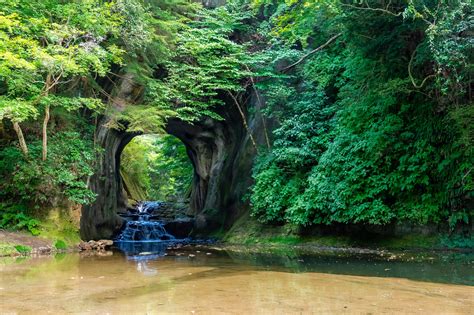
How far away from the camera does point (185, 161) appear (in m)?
31.0

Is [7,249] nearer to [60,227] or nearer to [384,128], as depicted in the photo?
[60,227]

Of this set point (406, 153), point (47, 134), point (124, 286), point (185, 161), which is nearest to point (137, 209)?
point (185, 161)

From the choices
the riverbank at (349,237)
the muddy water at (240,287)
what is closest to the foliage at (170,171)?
the riverbank at (349,237)

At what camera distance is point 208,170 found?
78.3ft

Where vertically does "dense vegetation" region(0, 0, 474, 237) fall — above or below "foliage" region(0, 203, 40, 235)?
above

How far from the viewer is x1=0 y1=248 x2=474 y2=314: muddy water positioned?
434 cm

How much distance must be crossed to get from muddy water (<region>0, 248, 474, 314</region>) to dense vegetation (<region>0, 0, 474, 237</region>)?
3.47 m

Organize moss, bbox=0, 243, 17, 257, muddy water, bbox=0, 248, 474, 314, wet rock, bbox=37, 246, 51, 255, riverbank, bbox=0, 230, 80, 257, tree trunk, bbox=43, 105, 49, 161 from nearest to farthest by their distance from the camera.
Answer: muddy water, bbox=0, 248, 474, 314
moss, bbox=0, 243, 17, 257
riverbank, bbox=0, 230, 80, 257
wet rock, bbox=37, 246, 51, 255
tree trunk, bbox=43, 105, 49, 161

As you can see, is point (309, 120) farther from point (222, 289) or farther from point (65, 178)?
point (222, 289)

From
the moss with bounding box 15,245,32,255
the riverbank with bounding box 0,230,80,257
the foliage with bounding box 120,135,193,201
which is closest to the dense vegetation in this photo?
the riverbank with bounding box 0,230,80,257

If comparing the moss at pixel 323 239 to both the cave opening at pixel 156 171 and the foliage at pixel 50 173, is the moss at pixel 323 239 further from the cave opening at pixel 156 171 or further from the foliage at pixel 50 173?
the cave opening at pixel 156 171

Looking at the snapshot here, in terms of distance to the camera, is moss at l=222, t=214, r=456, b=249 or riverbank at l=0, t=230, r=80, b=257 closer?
riverbank at l=0, t=230, r=80, b=257

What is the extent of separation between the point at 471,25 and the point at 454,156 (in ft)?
10.6

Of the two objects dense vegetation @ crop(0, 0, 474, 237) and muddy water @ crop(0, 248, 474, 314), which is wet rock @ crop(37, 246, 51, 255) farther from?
muddy water @ crop(0, 248, 474, 314)
